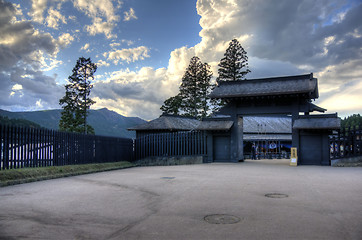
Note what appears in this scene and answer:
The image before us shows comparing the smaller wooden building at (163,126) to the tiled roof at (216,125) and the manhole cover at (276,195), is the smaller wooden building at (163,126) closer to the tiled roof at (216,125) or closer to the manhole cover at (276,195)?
the tiled roof at (216,125)

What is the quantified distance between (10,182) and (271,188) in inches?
371

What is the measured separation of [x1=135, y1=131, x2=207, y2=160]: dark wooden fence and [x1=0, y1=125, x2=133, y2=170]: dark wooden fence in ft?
15.5

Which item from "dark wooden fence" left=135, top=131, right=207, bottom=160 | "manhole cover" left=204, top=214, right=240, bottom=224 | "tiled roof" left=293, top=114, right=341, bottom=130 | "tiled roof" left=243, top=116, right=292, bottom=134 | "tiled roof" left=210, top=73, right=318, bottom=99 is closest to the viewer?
"manhole cover" left=204, top=214, right=240, bottom=224

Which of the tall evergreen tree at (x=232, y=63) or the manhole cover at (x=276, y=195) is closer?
the manhole cover at (x=276, y=195)

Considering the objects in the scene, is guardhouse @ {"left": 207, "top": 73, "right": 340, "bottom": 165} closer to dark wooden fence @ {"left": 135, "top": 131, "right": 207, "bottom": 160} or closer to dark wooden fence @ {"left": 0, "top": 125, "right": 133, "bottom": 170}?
dark wooden fence @ {"left": 135, "top": 131, "right": 207, "bottom": 160}

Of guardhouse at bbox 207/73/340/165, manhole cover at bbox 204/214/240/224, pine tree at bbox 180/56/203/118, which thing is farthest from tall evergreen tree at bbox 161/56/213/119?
manhole cover at bbox 204/214/240/224

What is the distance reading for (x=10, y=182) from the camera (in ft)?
36.1

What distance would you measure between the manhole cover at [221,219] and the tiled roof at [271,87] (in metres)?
16.8

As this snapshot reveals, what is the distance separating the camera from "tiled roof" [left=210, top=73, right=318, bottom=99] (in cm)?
2123

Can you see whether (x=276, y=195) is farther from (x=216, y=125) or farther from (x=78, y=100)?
(x=78, y=100)

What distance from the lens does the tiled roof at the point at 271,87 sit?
21.2 m

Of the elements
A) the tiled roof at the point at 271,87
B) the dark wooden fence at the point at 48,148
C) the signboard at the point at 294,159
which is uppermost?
the tiled roof at the point at 271,87

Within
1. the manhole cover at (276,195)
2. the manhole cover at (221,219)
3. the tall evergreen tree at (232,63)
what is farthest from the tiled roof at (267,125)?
the manhole cover at (221,219)

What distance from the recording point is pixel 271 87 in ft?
74.7
